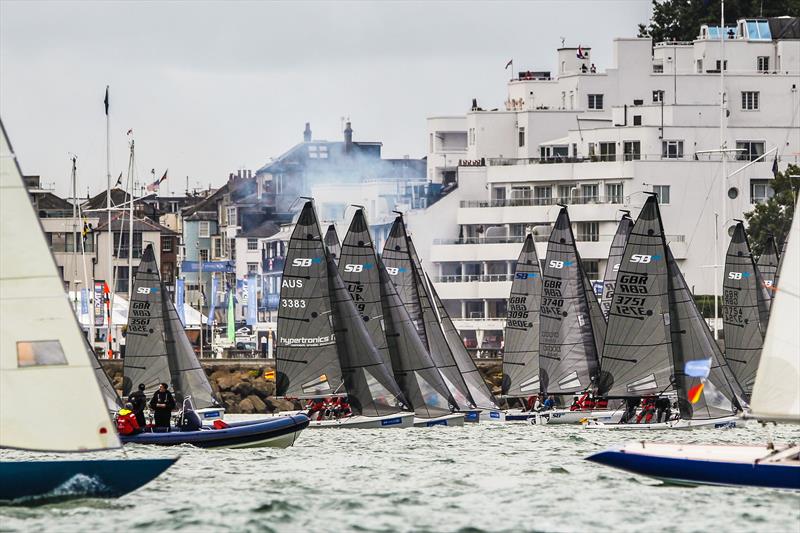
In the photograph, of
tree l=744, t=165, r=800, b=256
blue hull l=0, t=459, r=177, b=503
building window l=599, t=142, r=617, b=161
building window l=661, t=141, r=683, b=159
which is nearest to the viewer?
blue hull l=0, t=459, r=177, b=503

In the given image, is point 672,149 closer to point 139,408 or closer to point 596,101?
point 596,101

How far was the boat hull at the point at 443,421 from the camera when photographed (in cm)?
5469

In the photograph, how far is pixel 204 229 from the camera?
16050 cm

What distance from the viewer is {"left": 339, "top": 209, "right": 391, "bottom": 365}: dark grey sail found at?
184 ft

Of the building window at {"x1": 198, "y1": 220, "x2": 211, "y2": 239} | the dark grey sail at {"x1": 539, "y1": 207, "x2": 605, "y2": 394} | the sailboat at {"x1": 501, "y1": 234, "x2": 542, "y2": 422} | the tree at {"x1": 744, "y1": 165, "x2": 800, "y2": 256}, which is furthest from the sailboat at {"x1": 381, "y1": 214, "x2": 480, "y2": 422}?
the building window at {"x1": 198, "y1": 220, "x2": 211, "y2": 239}

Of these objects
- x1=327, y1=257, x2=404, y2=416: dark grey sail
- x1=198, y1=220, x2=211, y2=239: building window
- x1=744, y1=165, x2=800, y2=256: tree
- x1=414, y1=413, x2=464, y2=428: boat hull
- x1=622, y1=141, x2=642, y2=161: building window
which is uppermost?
x1=622, y1=141, x2=642, y2=161: building window

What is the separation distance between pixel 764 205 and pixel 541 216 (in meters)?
15.7

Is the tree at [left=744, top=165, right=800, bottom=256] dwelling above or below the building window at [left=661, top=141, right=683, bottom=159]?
below

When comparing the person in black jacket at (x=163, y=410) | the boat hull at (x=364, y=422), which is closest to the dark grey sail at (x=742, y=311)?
the boat hull at (x=364, y=422)

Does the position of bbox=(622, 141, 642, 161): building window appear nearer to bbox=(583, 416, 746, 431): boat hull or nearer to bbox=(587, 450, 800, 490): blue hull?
bbox=(583, 416, 746, 431): boat hull

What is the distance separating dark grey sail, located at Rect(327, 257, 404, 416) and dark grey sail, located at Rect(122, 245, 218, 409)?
17.7 feet

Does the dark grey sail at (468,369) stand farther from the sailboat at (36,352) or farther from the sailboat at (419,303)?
the sailboat at (36,352)

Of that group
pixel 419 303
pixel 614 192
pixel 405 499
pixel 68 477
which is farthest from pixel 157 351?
pixel 614 192

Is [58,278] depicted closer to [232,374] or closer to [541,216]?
[232,374]
